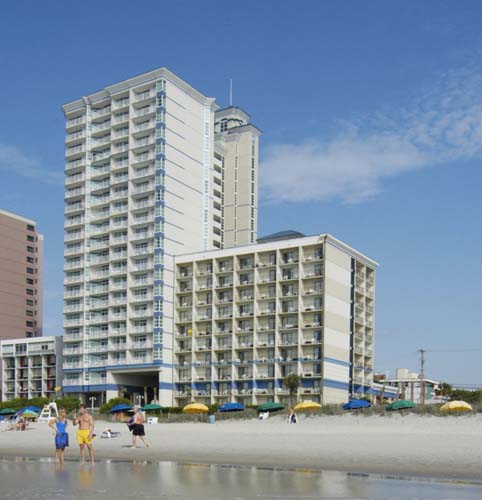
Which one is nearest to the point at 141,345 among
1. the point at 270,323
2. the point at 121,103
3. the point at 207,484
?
the point at 270,323

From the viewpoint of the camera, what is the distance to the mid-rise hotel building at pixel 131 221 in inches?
4171

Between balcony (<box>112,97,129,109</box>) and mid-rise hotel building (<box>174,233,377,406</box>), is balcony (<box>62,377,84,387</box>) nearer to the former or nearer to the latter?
mid-rise hotel building (<box>174,233,377,406</box>)

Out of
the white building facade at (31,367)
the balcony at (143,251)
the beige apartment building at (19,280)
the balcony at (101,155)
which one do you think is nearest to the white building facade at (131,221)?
the balcony at (143,251)

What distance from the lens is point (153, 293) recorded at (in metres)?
106

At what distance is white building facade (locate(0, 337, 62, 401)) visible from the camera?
389ft

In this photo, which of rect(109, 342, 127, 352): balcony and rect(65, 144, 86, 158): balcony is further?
rect(65, 144, 86, 158): balcony

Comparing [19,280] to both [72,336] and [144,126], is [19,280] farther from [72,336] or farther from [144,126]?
[144,126]

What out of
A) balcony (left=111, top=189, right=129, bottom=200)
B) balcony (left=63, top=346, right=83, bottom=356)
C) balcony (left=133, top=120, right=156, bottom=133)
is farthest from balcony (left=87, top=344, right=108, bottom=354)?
balcony (left=133, top=120, right=156, bottom=133)

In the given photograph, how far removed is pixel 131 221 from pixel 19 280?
42792 millimetres

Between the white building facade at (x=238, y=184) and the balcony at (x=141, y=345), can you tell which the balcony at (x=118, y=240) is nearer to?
the balcony at (x=141, y=345)

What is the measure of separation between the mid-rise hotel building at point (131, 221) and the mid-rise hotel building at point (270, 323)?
355 cm

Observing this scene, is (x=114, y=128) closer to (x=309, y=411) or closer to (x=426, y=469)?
(x=309, y=411)

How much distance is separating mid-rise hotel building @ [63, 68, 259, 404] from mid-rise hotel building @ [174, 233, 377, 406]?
140 inches

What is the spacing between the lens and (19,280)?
140875 millimetres
